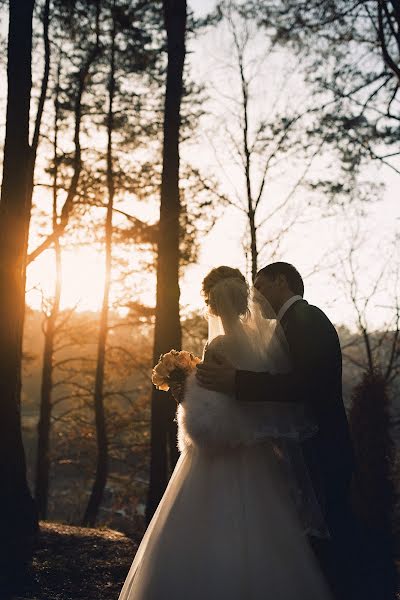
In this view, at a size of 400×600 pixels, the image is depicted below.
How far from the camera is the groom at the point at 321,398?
11.2 ft

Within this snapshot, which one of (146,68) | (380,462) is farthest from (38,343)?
(380,462)

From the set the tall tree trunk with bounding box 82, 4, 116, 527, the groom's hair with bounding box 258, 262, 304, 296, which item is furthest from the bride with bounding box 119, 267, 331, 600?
the tall tree trunk with bounding box 82, 4, 116, 527

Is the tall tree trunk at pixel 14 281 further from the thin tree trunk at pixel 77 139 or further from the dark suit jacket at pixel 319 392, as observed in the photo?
the thin tree trunk at pixel 77 139

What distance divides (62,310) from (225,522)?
664 inches

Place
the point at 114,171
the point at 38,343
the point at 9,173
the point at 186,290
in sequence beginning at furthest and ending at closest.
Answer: the point at 38,343
the point at 186,290
the point at 114,171
the point at 9,173

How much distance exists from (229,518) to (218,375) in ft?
2.55

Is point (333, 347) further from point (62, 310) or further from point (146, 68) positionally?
point (62, 310)

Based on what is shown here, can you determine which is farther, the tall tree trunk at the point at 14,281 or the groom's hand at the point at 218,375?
the tall tree trunk at the point at 14,281

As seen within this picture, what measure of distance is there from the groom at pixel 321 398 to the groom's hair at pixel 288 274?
227 millimetres

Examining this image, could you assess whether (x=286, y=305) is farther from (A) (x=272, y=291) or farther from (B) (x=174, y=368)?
(B) (x=174, y=368)

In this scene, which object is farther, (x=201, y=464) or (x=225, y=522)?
(x=201, y=464)

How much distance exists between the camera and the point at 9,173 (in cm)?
741

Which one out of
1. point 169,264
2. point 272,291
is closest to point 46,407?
point 169,264

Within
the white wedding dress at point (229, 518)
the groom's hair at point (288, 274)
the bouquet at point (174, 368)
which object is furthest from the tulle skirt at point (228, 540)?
the groom's hair at point (288, 274)
